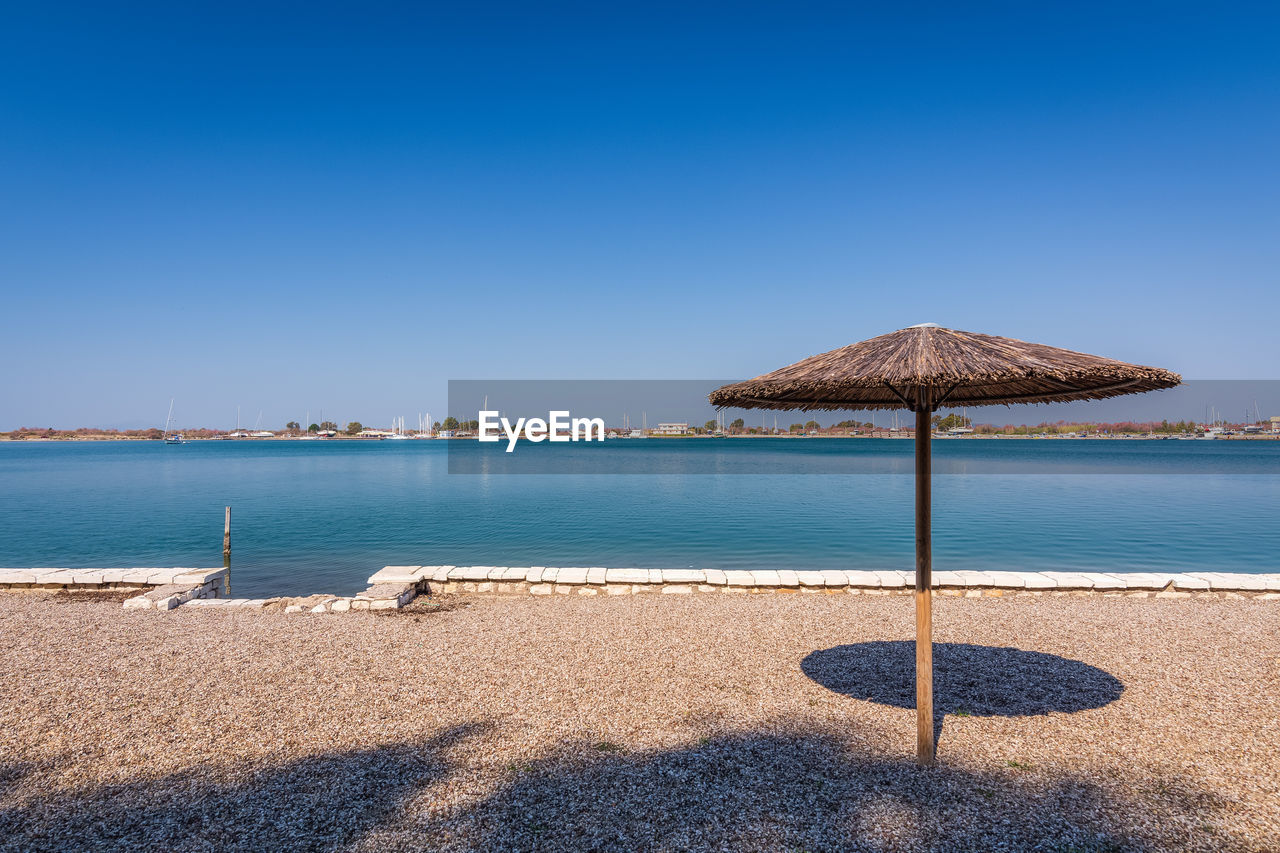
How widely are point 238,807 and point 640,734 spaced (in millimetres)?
2603

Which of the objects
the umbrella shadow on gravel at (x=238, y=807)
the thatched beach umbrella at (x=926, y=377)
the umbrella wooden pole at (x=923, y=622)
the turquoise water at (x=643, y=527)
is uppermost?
the thatched beach umbrella at (x=926, y=377)

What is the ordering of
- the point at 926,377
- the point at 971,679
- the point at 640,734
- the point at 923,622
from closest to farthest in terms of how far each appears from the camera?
the point at 926,377
the point at 923,622
the point at 640,734
the point at 971,679

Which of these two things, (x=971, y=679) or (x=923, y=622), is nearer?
(x=923, y=622)

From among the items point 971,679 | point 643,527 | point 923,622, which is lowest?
point 643,527

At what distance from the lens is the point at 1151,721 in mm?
4906

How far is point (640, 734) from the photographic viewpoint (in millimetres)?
4754

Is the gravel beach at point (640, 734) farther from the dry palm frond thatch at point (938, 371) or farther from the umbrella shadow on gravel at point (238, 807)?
the dry palm frond thatch at point (938, 371)

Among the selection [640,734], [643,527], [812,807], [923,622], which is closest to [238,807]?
[640,734]

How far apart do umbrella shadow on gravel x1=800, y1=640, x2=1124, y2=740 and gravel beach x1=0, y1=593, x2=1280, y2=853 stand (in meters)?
0.03

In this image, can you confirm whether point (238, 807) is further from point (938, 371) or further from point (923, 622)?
point (938, 371)

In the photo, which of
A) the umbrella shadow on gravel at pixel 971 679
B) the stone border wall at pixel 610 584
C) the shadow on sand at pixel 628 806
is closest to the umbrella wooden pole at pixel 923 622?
the shadow on sand at pixel 628 806

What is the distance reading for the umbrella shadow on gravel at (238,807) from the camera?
3.51 m

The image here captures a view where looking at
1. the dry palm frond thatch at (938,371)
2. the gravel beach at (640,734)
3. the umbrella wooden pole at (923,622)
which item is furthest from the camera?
the umbrella wooden pole at (923,622)

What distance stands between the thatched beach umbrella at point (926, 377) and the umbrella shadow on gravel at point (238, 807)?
130 inches
